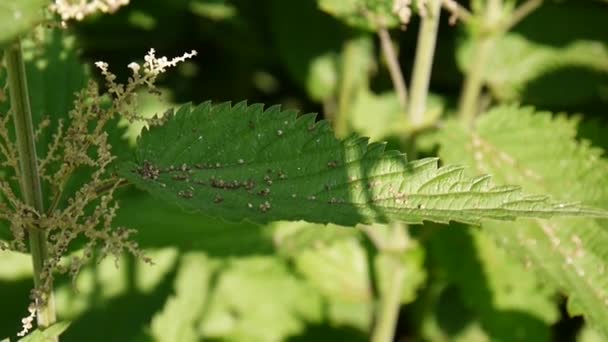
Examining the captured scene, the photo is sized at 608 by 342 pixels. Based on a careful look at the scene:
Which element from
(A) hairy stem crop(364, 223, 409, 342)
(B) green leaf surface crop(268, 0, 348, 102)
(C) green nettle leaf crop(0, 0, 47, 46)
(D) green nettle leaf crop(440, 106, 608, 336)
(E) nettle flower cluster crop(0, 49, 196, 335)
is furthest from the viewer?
(B) green leaf surface crop(268, 0, 348, 102)

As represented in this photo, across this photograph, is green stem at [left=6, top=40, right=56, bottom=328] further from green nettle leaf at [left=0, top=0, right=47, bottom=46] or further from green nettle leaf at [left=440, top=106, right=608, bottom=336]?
green nettle leaf at [left=440, top=106, right=608, bottom=336]

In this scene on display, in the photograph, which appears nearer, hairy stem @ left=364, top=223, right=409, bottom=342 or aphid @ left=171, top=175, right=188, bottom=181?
aphid @ left=171, top=175, right=188, bottom=181

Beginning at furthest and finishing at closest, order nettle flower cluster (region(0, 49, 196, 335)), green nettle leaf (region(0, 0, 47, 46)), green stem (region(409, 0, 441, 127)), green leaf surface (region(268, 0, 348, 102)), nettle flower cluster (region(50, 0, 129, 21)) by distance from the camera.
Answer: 1. green leaf surface (region(268, 0, 348, 102))
2. green stem (region(409, 0, 441, 127))
3. nettle flower cluster (region(0, 49, 196, 335))
4. nettle flower cluster (region(50, 0, 129, 21))
5. green nettle leaf (region(0, 0, 47, 46))

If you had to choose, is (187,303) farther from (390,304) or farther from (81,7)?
(81,7)

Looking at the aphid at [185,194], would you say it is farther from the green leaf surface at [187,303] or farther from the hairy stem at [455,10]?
the green leaf surface at [187,303]

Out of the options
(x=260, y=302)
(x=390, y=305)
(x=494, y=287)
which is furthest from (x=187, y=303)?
(x=494, y=287)

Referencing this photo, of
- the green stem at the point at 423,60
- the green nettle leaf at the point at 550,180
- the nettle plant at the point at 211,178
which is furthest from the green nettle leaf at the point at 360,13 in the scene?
the green nettle leaf at the point at 550,180

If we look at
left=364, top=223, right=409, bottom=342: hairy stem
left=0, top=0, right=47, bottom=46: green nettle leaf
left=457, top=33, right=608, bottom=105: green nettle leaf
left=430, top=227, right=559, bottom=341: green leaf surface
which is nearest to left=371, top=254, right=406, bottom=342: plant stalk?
left=364, top=223, right=409, bottom=342: hairy stem
